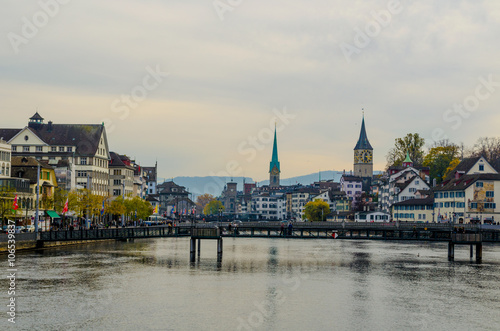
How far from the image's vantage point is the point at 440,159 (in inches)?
6924

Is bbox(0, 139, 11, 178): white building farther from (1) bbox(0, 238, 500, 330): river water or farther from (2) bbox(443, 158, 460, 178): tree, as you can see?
(2) bbox(443, 158, 460, 178): tree

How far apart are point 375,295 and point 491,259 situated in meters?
36.6

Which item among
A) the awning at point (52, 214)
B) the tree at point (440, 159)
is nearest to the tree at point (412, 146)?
the tree at point (440, 159)

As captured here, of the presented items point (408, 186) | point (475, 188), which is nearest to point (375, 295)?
point (475, 188)

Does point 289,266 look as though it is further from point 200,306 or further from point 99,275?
point 200,306

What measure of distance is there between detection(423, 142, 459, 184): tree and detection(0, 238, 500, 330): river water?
320 feet

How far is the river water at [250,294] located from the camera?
41513mm

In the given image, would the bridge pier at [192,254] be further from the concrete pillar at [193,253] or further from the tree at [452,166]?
the tree at [452,166]

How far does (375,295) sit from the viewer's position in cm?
5225

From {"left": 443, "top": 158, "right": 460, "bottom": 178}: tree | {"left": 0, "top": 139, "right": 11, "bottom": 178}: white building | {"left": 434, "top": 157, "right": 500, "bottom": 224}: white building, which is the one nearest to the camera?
{"left": 0, "top": 139, "right": 11, "bottom": 178}: white building

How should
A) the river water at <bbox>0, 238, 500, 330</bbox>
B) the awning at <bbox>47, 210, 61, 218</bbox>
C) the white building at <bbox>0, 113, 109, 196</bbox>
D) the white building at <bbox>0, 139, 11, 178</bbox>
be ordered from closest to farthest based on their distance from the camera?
1. the river water at <bbox>0, 238, 500, 330</bbox>
2. the white building at <bbox>0, 139, 11, 178</bbox>
3. the awning at <bbox>47, 210, 61, 218</bbox>
4. the white building at <bbox>0, 113, 109, 196</bbox>

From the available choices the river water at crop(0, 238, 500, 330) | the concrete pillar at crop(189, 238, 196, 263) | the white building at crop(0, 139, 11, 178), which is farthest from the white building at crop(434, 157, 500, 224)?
the white building at crop(0, 139, 11, 178)

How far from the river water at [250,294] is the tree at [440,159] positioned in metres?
97.5

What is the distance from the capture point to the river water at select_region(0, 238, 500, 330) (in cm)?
4151
